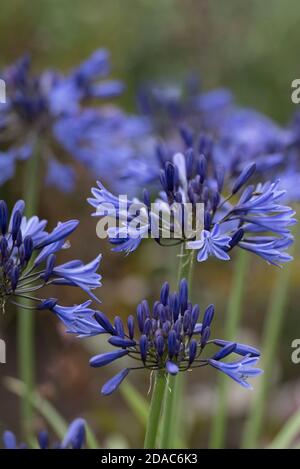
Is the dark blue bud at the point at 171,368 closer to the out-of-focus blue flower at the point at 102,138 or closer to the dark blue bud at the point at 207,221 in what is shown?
the dark blue bud at the point at 207,221

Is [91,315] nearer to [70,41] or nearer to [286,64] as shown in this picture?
[70,41]

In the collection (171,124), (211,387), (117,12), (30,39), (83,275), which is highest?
(117,12)

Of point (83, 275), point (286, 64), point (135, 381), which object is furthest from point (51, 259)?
point (286, 64)

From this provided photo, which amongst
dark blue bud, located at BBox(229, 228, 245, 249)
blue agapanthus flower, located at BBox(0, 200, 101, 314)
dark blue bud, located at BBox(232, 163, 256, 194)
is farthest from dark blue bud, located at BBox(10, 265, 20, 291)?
dark blue bud, located at BBox(232, 163, 256, 194)

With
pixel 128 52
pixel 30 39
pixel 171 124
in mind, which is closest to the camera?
pixel 171 124

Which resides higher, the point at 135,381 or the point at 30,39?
the point at 30,39

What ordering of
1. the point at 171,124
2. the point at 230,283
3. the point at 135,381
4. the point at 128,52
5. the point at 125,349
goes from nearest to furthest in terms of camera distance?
the point at 125,349, the point at 171,124, the point at 135,381, the point at 230,283, the point at 128,52
